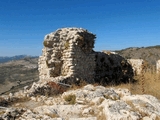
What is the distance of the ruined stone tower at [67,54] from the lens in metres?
14.7

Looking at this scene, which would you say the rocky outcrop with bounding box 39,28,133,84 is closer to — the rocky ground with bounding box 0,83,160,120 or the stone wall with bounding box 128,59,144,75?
the stone wall with bounding box 128,59,144,75

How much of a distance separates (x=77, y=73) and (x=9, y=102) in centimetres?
585

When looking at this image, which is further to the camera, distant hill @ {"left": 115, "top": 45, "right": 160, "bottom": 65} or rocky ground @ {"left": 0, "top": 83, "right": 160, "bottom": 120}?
distant hill @ {"left": 115, "top": 45, "right": 160, "bottom": 65}

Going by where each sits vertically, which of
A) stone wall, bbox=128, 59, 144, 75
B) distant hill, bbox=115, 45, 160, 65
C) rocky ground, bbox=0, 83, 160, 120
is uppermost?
distant hill, bbox=115, 45, 160, 65

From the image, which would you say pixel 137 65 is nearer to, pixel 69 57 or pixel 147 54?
pixel 69 57

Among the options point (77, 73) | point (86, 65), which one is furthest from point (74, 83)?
point (86, 65)

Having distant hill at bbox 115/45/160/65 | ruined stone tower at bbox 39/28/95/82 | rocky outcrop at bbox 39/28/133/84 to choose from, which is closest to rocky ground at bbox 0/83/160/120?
rocky outcrop at bbox 39/28/133/84

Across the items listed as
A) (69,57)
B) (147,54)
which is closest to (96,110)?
(69,57)

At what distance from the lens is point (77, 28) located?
52.0 feet

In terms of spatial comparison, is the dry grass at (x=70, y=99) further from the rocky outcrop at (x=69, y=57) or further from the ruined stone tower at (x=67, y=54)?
the ruined stone tower at (x=67, y=54)

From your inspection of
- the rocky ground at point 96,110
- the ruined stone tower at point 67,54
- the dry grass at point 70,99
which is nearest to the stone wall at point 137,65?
the ruined stone tower at point 67,54

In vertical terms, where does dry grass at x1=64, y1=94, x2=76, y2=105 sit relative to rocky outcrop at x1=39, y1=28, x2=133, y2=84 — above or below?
below

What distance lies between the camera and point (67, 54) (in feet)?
48.4

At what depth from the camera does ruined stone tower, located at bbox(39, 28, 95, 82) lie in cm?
1468
